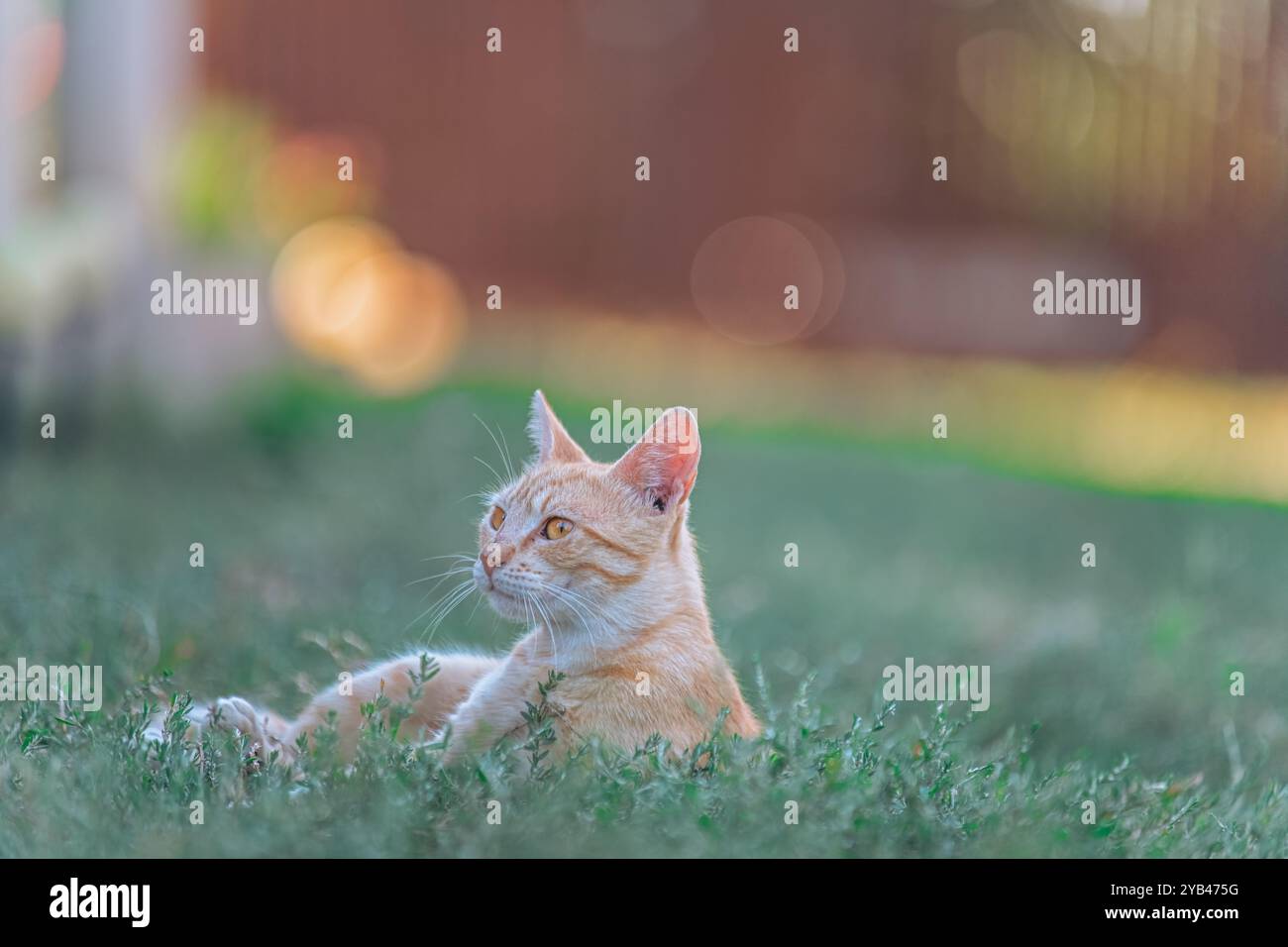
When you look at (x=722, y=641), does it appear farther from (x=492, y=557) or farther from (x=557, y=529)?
(x=492, y=557)

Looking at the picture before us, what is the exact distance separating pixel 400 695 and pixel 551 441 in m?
0.72

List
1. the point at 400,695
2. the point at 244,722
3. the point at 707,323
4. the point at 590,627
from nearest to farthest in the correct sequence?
the point at 244,722
the point at 590,627
the point at 400,695
the point at 707,323

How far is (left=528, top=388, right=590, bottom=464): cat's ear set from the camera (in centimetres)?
332

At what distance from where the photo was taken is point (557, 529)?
9.72 feet

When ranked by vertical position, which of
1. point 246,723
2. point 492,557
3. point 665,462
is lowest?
point 246,723

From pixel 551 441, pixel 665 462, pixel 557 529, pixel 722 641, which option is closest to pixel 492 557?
pixel 557 529

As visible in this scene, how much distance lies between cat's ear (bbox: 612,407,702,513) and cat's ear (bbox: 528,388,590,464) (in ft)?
0.97

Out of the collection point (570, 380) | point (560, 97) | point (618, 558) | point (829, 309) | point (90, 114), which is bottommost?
point (618, 558)

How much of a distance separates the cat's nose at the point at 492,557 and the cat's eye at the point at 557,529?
4.1 inches

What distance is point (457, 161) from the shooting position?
30.2ft

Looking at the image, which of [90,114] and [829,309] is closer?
[90,114]
